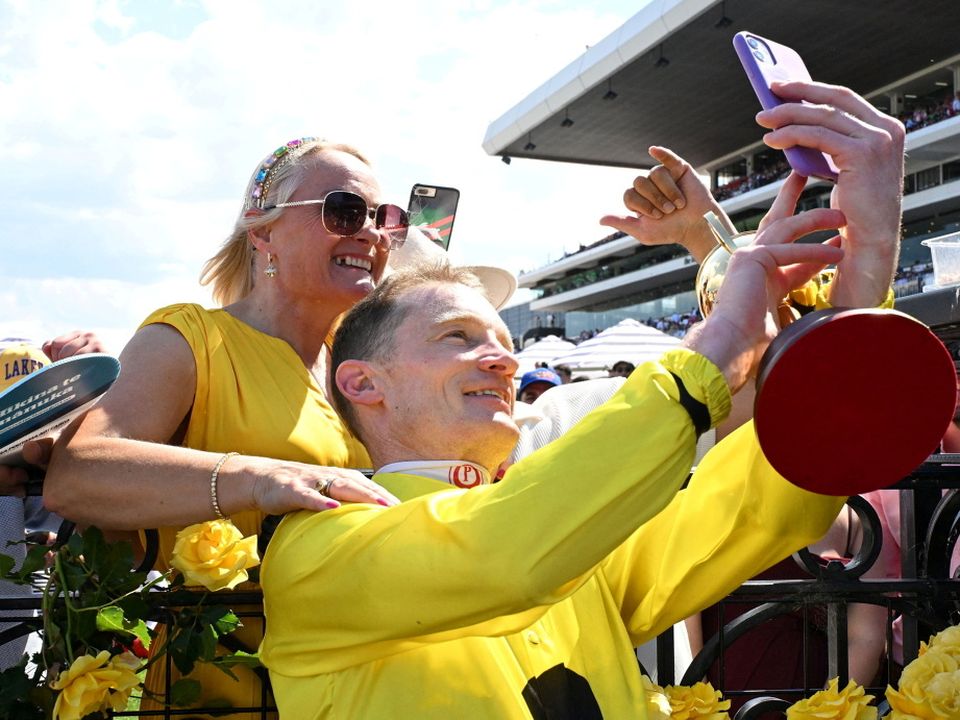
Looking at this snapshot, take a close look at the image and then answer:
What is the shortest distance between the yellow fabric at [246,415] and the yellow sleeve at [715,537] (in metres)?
0.74

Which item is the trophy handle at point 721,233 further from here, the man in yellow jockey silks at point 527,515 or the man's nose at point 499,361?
the man's nose at point 499,361

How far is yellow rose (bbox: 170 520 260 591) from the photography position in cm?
187

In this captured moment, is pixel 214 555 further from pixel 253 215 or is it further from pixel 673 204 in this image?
pixel 673 204

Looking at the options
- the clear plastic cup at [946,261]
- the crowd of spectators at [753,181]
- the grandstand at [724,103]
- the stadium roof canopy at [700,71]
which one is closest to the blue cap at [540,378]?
the clear plastic cup at [946,261]

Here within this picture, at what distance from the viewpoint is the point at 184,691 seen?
197 centimetres

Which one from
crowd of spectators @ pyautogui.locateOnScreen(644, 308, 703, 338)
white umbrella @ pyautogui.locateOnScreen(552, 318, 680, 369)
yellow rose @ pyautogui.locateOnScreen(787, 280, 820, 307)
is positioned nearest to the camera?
yellow rose @ pyautogui.locateOnScreen(787, 280, 820, 307)

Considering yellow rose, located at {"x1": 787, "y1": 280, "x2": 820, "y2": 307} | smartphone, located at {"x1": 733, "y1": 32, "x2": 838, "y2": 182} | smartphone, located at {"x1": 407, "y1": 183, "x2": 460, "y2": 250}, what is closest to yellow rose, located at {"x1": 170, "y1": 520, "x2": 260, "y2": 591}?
yellow rose, located at {"x1": 787, "y1": 280, "x2": 820, "y2": 307}

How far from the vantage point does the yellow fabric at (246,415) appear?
2.20 meters

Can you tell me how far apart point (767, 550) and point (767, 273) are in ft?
1.66

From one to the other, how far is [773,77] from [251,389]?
4.22ft

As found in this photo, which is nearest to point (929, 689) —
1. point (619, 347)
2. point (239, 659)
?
point (239, 659)

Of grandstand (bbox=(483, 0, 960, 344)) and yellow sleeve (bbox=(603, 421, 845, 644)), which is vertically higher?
grandstand (bbox=(483, 0, 960, 344))

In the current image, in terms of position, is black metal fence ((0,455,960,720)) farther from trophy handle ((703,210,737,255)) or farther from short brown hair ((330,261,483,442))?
trophy handle ((703,210,737,255))

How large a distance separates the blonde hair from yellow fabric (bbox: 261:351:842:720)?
1001 mm
